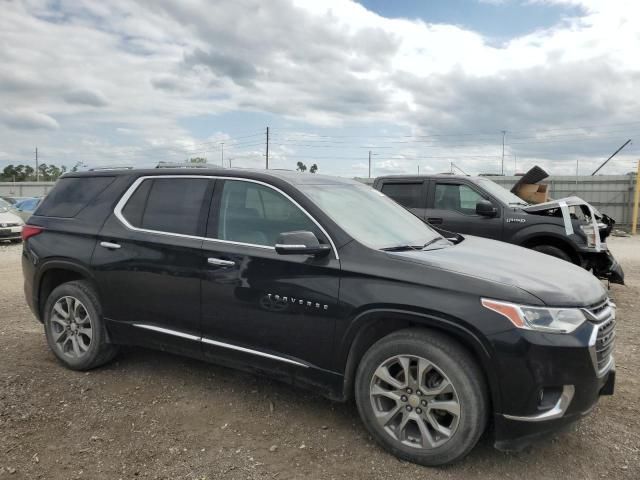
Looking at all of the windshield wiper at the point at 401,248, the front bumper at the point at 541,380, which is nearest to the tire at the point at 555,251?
the windshield wiper at the point at 401,248

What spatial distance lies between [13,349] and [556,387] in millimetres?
4753

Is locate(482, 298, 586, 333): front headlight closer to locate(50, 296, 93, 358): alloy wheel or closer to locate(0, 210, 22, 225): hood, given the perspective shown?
locate(50, 296, 93, 358): alloy wheel

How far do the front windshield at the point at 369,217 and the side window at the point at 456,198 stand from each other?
389 centimetres

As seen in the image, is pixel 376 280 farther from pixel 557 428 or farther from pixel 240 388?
pixel 240 388

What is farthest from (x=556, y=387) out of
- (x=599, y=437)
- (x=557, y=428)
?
(x=599, y=437)

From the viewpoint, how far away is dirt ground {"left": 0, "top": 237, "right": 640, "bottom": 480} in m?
2.94

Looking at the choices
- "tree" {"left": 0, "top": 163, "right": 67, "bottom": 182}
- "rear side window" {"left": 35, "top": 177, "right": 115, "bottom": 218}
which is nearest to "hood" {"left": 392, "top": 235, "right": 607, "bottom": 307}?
"rear side window" {"left": 35, "top": 177, "right": 115, "bottom": 218}

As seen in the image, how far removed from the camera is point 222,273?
11.6ft

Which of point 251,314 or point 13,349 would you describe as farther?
point 13,349

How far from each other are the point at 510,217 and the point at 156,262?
18.0ft

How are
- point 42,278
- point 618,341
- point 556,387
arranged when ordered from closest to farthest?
1. point 556,387
2. point 42,278
3. point 618,341

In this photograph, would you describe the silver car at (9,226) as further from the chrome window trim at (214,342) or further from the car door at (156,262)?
the chrome window trim at (214,342)

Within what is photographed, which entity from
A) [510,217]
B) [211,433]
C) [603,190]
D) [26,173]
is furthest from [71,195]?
[26,173]

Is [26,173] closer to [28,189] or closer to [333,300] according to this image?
[28,189]
